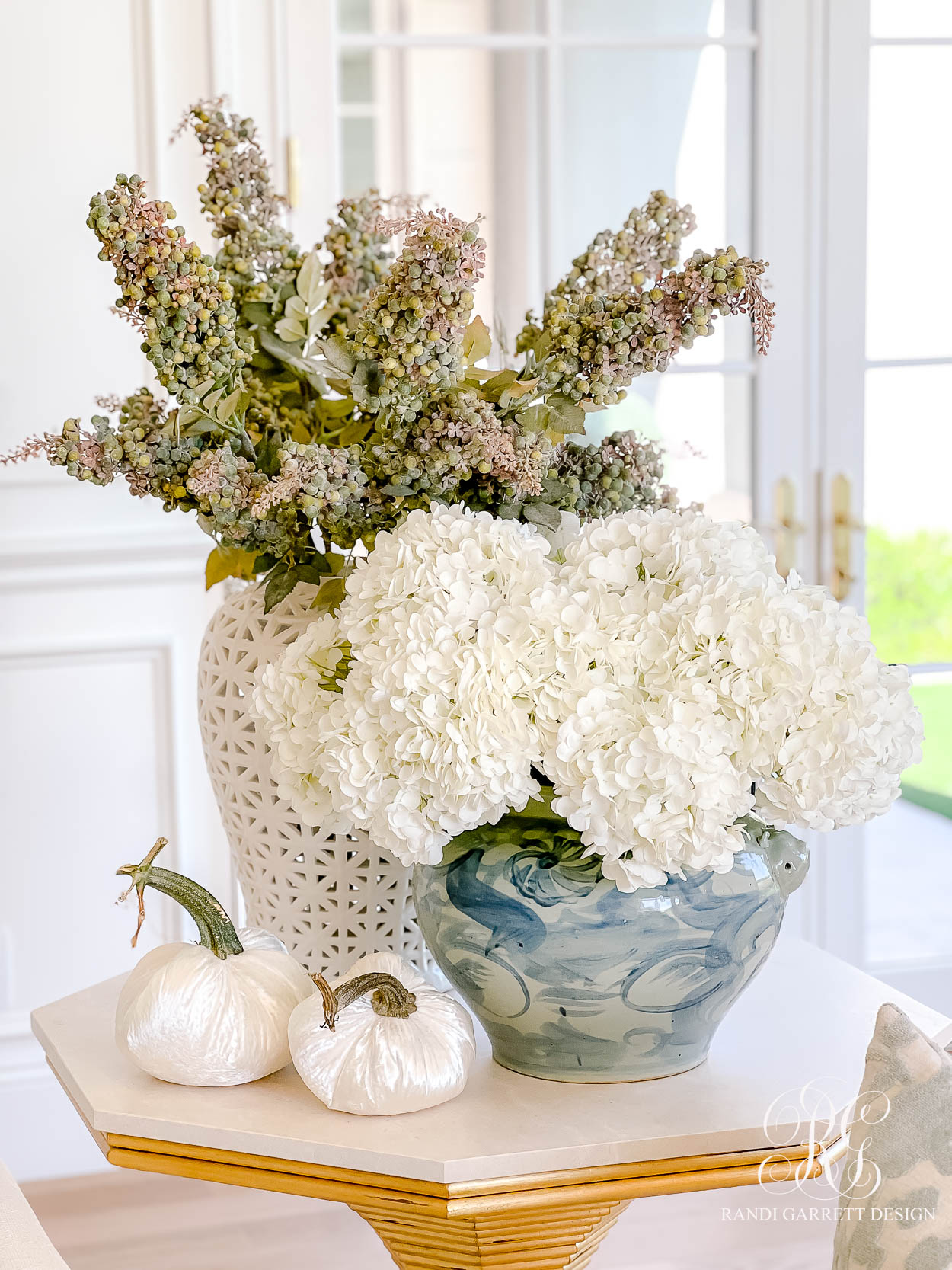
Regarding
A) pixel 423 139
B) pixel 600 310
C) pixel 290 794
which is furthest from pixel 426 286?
pixel 423 139

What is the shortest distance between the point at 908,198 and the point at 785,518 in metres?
0.66

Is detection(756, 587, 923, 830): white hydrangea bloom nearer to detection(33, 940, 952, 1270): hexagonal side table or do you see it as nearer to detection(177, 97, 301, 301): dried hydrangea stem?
detection(33, 940, 952, 1270): hexagonal side table

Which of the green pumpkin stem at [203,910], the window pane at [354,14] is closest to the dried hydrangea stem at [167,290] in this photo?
the green pumpkin stem at [203,910]

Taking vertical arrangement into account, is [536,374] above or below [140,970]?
above

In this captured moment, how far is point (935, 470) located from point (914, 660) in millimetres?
378

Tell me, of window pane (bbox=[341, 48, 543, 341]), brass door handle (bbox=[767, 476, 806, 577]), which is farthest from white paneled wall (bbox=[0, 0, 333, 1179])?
brass door handle (bbox=[767, 476, 806, 577])

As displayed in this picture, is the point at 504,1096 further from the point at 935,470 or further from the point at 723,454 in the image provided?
the point at 935,470

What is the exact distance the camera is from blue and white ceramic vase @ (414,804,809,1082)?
2.80 feet

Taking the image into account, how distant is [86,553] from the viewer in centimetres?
215

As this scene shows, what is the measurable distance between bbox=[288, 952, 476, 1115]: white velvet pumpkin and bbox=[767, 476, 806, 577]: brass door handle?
5.80 ft

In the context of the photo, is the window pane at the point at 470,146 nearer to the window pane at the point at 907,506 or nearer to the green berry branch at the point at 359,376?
the window pane at the point at 907,506

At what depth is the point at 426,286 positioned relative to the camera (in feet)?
2.85

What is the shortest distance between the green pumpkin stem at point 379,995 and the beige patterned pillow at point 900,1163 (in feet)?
0.95

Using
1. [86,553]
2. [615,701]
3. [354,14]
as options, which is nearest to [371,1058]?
[615,701]
